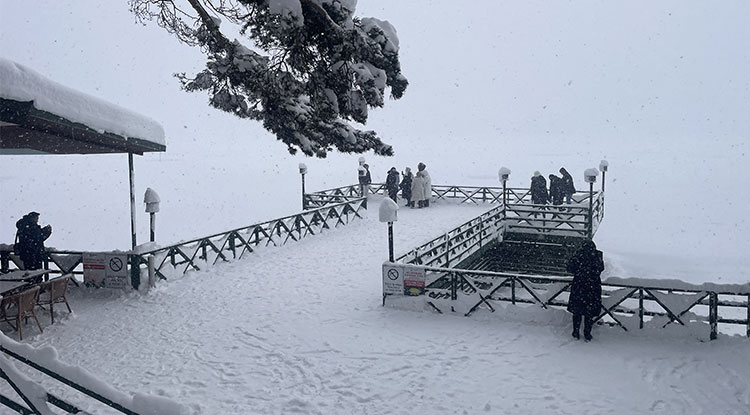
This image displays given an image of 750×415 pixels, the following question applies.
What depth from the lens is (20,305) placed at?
339 inches

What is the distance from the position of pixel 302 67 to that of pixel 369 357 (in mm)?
4218

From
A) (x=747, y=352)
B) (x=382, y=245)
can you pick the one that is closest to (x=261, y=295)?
(x=382, y=245)

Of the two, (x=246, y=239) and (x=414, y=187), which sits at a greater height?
(x=414, y=187)

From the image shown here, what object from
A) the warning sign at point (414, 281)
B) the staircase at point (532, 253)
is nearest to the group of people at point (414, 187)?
the staircase at point (532, 253)

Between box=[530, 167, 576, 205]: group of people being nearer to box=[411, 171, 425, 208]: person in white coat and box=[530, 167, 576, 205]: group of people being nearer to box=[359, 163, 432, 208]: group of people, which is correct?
box=[359, 163, 432, 208]: group of people

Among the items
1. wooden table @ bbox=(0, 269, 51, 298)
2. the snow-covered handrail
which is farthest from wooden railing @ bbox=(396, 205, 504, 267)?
the snow-covered handrail

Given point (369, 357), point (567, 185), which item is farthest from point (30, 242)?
point (567, 185)

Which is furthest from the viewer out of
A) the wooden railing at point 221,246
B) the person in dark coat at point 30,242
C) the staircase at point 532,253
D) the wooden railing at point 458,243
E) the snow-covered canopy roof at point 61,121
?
the staircase at point 532,253

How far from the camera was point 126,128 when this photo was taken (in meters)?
9.66

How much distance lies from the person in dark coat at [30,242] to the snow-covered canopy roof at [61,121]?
4.75ft

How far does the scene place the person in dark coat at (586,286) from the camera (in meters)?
8.50

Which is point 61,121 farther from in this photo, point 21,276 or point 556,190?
point 556,190

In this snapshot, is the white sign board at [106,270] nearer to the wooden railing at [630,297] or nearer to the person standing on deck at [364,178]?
the wooden railing at [630,297]

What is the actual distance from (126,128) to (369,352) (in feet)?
18.7
